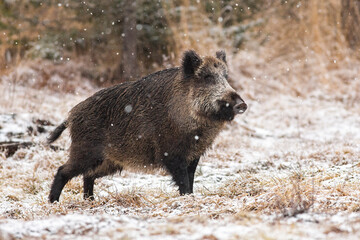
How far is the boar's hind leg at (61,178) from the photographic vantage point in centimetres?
487

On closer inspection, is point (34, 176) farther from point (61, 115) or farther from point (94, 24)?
point (94, 24)

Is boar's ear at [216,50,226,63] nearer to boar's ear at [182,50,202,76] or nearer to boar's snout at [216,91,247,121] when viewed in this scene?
boar's ear at [182,50,202,76]

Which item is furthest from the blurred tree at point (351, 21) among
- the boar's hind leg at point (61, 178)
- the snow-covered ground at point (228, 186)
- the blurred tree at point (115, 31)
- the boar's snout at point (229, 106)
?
the boar's hind leg at point (61, 178)

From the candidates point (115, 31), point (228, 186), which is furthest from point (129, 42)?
point (228, 186)

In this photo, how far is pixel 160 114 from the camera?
468cm

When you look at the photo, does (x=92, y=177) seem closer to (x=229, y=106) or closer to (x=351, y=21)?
(x=229, y=106)

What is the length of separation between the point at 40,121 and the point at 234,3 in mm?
7305

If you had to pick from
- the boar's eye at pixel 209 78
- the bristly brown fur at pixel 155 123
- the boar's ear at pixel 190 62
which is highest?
the boar's ear at pixel 190 62

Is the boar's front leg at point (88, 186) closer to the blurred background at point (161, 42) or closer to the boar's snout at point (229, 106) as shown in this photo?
the boar's snout at point (229, 106)

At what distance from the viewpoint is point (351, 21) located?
12492 mm

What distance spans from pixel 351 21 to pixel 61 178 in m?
10.6

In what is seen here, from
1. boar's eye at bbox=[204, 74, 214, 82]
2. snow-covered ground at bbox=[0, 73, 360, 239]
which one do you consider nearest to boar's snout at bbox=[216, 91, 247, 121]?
boar's eye at bbox=[204, 74, 214, 82]

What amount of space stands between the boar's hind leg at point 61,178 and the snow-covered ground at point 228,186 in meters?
0.13

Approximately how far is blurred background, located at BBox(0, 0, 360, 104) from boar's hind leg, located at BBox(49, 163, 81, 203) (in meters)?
6.31
